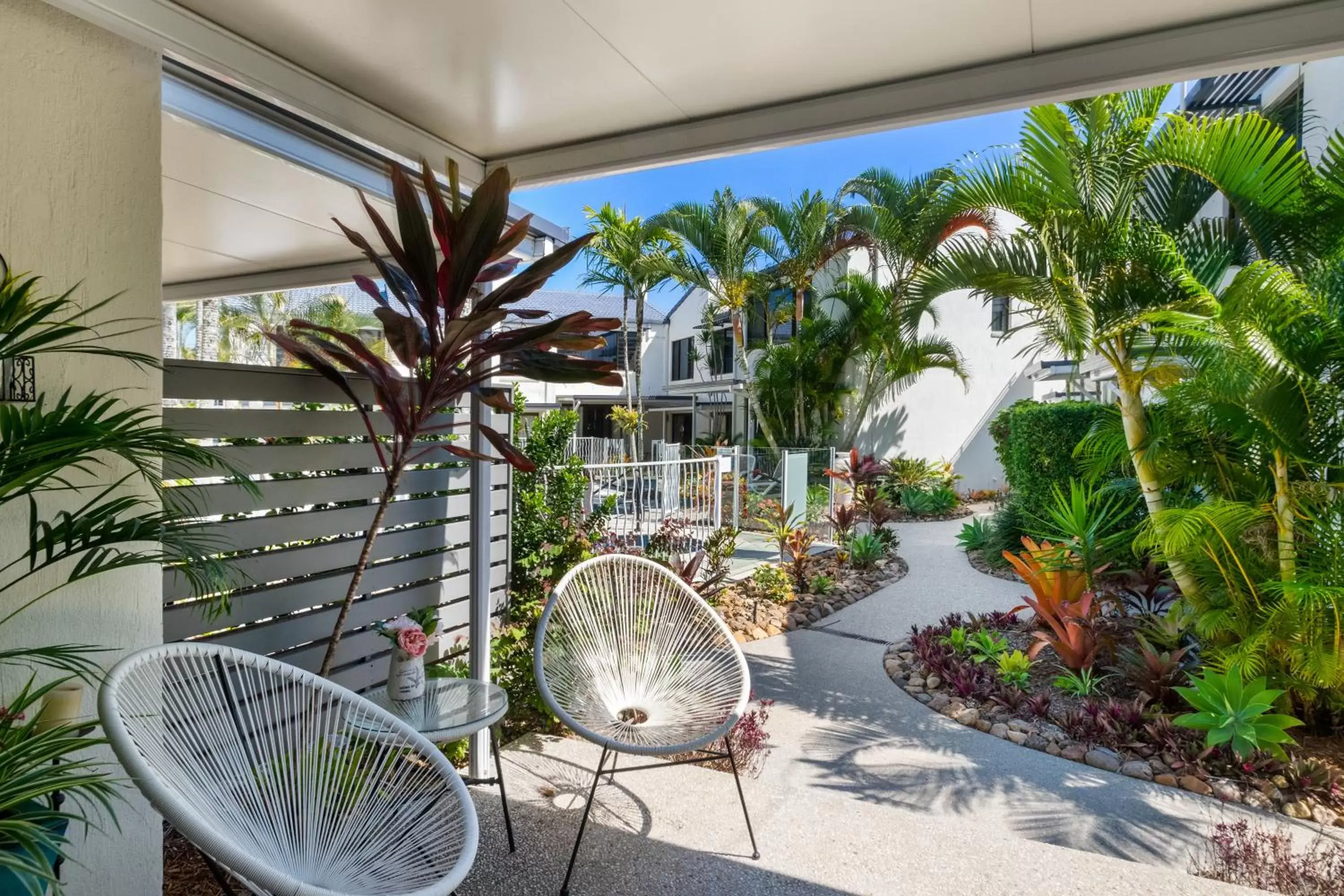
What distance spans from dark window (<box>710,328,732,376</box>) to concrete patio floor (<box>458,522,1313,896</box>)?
50.1ft

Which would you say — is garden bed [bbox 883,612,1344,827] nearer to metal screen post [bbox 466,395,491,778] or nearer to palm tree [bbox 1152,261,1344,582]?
palm tree [bbox 1152,261,1344,582]

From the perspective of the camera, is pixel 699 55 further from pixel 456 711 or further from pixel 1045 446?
pixel 1045 446

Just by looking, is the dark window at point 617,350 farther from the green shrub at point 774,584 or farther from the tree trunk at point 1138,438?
the tree trunk at point 1138,438

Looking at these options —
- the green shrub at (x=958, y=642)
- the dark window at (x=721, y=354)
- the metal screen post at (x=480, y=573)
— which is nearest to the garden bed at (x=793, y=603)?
the green shrub at (x=958, y=642)

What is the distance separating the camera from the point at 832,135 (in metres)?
2.43

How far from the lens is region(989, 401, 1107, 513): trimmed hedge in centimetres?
743

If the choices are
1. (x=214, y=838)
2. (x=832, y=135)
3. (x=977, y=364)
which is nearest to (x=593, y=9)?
(x=832, y=135)

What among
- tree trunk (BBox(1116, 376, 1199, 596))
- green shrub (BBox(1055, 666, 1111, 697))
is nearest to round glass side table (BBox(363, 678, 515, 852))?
green shrub (BBox(1055, 666, 1111, 697))

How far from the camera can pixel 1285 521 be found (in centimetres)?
326

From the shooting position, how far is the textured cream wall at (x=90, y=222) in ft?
5.48

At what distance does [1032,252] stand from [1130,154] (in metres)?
0.68

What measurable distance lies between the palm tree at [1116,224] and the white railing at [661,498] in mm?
3013

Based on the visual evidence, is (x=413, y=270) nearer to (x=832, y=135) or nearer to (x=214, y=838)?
(x=832, y=135)

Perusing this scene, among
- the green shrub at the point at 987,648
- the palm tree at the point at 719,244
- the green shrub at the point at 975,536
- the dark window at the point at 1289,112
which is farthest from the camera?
the palm tree at the point at 719,244
